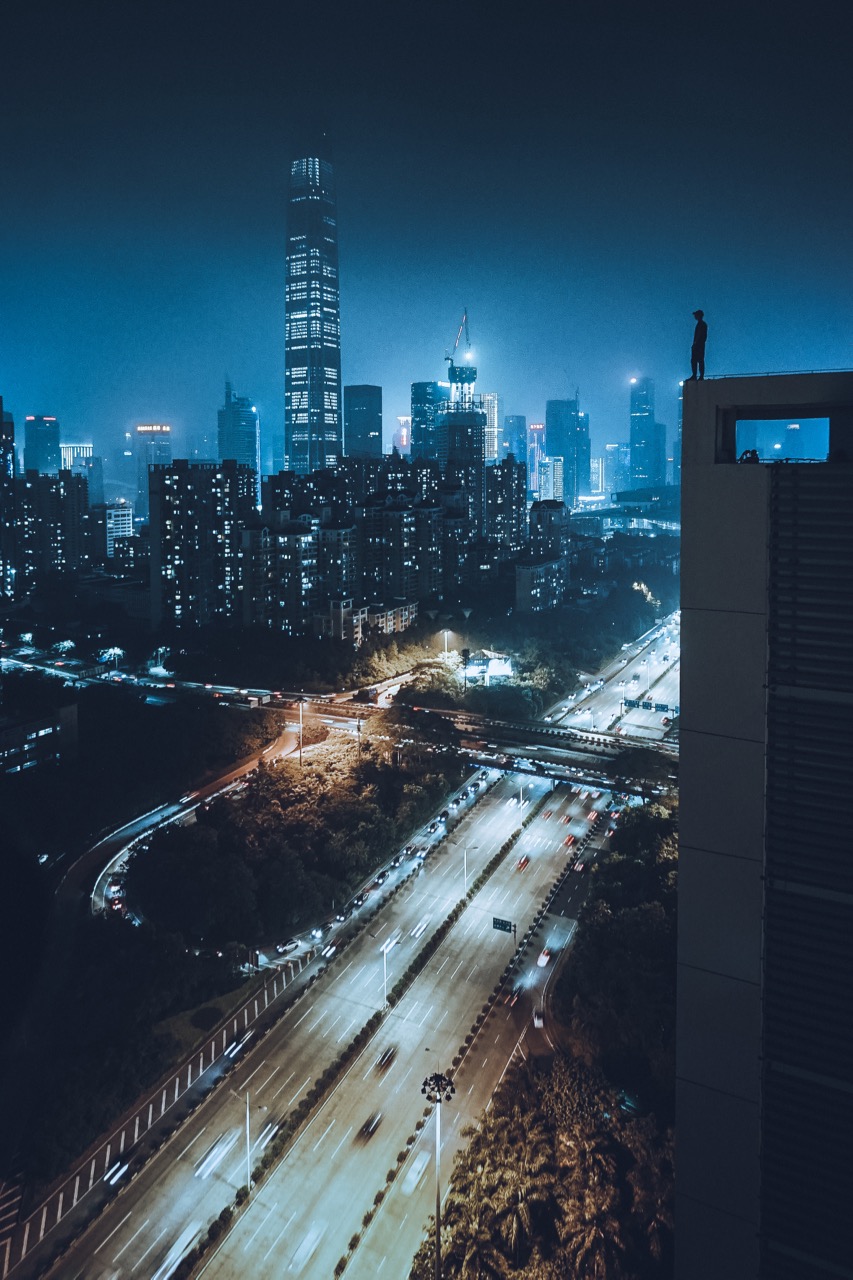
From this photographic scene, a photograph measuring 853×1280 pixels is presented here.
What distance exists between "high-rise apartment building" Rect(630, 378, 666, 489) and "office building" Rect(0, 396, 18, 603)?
9121 centimetres

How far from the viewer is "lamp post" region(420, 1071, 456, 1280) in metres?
10.2

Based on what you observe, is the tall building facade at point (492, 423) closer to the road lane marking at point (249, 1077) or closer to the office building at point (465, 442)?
the office building at point (465, 442)

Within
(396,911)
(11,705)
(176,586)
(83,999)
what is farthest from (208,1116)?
(176,586)

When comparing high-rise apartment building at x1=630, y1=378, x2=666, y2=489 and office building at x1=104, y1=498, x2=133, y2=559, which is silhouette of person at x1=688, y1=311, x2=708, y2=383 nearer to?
office building at x1=104, y1=498, x2=133, y2=559

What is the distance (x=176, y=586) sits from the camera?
47188mm

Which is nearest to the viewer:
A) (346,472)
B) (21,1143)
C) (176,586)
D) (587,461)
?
(21,1143)

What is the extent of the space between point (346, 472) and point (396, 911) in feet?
168

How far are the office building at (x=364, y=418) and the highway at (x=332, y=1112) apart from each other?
3455 inches

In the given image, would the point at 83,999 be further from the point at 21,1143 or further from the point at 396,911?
the point at 396,911

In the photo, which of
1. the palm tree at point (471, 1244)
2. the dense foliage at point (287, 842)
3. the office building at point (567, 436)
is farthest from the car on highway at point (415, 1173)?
the office building at point (567, 436)

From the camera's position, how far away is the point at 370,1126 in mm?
13070

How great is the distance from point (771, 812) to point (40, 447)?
104m

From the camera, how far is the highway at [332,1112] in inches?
442

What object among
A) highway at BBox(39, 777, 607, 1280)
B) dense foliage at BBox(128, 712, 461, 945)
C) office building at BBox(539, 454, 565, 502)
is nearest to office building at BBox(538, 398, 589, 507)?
office building at BBox(539, 454, 565, 502)
